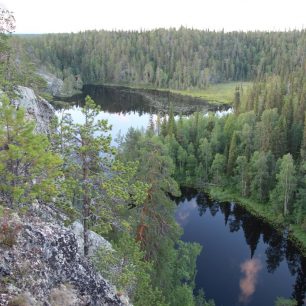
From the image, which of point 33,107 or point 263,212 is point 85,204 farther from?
point 263,212

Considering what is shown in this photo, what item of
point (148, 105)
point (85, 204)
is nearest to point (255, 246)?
point (85, 204)

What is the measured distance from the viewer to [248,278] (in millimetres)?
57344

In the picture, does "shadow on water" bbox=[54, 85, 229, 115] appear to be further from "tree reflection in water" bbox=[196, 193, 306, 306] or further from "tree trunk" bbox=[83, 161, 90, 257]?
"tree trunk" bbox=[83, 161, 90, 257]

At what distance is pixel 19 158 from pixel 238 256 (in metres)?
53.3

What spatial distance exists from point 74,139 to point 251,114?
81219mm

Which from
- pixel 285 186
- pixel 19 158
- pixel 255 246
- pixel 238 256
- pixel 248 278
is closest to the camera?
pixel 19 158

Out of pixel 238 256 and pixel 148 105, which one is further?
pixel 148 105

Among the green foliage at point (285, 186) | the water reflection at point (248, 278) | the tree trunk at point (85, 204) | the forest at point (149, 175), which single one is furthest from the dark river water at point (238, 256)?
the tree trunk at point (85, 204)

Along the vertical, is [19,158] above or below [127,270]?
above

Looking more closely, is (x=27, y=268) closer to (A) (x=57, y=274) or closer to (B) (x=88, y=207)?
(A) (x=57, y=274)

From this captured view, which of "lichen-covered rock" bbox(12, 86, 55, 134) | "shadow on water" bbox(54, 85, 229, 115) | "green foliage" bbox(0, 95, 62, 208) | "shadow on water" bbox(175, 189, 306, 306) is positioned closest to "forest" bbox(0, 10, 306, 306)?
"green foliage" bbox(0, 95, 62, 208)

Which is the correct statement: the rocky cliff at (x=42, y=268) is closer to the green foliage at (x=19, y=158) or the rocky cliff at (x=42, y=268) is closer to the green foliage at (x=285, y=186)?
the green foliage at (x=19, y=158)

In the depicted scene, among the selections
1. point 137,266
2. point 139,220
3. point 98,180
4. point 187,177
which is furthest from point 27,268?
point 187,177

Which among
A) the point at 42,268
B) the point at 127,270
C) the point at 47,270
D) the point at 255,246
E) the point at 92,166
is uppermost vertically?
the point at 92,166
